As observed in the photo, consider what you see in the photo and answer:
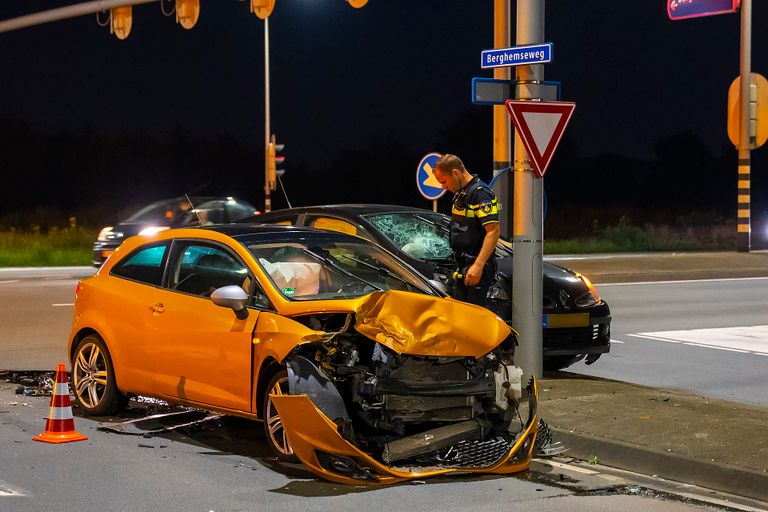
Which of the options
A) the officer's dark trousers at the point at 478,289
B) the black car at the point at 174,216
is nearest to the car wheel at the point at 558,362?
the officer's dark trousers at the point at 478,289

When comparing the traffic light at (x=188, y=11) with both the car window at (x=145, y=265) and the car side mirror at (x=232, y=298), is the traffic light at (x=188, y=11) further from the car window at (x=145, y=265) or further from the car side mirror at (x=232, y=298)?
the car side mirror at (x=232, y=298)

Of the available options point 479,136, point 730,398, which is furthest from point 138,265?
point 479,136

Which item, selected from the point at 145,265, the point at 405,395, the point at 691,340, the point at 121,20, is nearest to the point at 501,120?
the point at 691,340

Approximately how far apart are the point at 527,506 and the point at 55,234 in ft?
106

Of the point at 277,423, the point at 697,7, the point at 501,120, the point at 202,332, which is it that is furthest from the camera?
the point at 697,7

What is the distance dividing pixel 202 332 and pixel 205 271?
584 millimetres

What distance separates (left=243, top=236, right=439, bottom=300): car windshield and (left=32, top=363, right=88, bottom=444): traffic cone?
153 cm

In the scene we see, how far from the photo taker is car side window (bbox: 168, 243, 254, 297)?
8008 mm

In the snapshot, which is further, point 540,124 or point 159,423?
point 540,124

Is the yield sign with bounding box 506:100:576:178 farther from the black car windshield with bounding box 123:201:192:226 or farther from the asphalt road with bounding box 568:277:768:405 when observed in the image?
the black car windshield with bounding box 123:201:192:226

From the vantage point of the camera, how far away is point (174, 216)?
25047 mm

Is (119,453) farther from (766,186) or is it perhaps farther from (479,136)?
(479,136)

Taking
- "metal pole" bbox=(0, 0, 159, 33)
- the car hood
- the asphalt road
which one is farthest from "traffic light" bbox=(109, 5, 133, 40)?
the car hood

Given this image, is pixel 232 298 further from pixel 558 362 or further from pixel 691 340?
pixel 691 340
